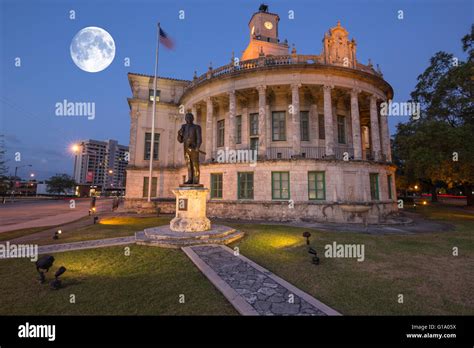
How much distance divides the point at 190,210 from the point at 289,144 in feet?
42.8

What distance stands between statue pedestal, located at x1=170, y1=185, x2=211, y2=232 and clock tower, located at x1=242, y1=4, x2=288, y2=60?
25815 millimetres

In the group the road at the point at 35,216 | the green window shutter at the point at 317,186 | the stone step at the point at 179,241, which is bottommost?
the road at the point at 35,216

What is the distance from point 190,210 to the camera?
9.88 metres

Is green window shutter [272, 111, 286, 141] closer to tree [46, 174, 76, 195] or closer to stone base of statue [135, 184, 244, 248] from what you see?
stone base of statue [135, 184, 244, 248]

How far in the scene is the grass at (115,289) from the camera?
3721 millimetres

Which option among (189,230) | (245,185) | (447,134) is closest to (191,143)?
(189,230)

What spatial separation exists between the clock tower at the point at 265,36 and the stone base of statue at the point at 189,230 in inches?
1021

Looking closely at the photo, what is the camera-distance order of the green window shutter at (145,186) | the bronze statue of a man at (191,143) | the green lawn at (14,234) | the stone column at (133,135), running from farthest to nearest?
1. the stone column at (133,135)
2. the green window shutter at (145,186)
3. the bronze statue of a man at (191,143)
4. the green lawn at (14,234)

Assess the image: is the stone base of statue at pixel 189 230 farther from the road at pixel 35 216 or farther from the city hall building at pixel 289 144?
the road at pixel 35 216

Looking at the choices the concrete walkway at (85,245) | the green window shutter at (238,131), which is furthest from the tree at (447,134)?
the concrete walkway at (85,245)

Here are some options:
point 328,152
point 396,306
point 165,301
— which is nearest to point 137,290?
point 165,301

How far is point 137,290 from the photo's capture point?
14.7 feet

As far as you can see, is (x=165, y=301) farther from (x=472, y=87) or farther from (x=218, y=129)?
(x=472, y=87)

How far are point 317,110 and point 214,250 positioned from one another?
18.1 meters
